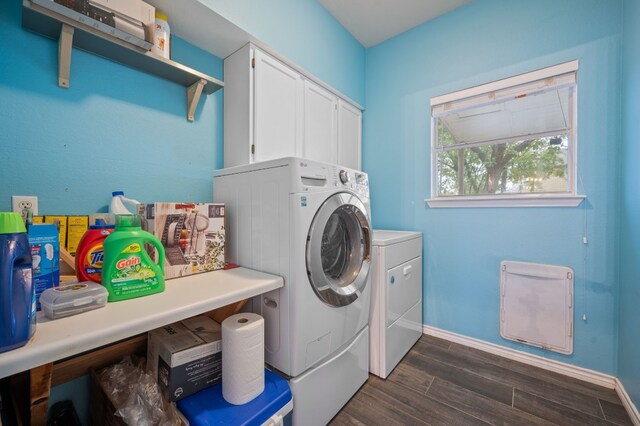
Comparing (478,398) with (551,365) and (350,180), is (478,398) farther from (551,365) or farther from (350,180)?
(350,180)

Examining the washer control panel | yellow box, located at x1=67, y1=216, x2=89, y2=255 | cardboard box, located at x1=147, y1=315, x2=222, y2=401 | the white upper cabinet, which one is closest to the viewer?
cardboard box, located at x1=147, y1=315, x2=222, y2=401

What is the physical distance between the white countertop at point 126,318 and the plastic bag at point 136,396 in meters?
0.39

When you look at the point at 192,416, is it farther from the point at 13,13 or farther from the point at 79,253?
the point at 13,13

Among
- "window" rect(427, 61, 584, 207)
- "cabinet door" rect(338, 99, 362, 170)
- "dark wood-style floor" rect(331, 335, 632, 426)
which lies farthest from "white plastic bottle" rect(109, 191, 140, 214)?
"window" rect(427, 61, 584, 207)

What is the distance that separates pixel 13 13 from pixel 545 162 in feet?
10.1

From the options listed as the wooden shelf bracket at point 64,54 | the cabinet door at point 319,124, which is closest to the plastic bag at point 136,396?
the wooden shelf bracket at point 64,54

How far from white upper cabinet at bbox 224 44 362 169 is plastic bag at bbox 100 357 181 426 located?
1.19m

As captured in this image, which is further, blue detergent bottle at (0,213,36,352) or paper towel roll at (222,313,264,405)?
paper towel roll at (222,313,264,405)

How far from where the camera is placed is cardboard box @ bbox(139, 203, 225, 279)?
44.9 inches

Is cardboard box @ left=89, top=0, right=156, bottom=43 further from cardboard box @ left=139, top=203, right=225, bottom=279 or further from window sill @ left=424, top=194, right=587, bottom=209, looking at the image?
window sill @ left=424, top=194, right=587, bottom=209

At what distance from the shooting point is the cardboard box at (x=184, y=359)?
980 millimetres

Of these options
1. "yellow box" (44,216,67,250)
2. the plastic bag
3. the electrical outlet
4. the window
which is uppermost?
the window

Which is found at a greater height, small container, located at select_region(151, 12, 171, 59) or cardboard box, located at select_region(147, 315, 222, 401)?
small container, located at select_region(151, 12, 171, 59)

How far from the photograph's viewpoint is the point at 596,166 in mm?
1671
